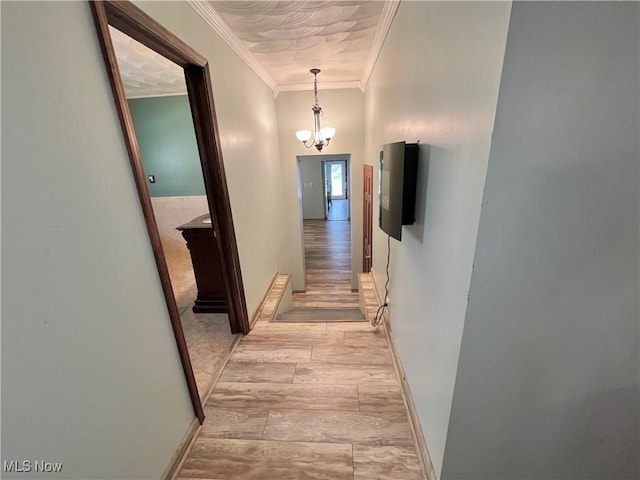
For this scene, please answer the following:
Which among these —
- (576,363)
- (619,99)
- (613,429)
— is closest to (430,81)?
(619,99)

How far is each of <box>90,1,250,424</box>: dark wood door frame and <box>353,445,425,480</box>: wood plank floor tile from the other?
95cm

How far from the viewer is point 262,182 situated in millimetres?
3010

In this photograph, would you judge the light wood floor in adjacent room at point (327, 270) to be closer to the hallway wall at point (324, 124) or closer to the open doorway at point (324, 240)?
the open doorway at point (324, 240)

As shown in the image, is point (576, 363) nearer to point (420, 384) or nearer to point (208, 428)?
point (420, 384)

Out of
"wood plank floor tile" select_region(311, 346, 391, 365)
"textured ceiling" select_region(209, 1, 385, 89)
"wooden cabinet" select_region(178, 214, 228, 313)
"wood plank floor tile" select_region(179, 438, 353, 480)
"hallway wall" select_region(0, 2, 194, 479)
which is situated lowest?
"wood plank floor tile" select_region(179, 438, 353, 480)

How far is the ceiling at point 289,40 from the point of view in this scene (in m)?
1.75

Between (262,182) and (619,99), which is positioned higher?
(619,99)

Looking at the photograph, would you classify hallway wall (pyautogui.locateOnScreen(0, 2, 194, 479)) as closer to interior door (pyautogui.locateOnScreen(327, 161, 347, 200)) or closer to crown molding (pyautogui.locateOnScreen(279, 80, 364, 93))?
crown molding (pyautogui.locateOnScreen(279, 80, 364, 93))

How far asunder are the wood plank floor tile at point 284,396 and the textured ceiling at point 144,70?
8.52 ft


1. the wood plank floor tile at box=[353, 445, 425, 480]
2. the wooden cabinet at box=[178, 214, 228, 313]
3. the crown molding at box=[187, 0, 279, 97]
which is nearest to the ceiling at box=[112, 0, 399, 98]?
the crown molding at box=[187, 0, 279, 97]

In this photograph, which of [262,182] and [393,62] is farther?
[262,182]

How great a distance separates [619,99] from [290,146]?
3808 mm

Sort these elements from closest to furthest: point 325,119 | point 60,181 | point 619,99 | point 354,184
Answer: point 619,99, point 60,181, point 325,119, point 354,184

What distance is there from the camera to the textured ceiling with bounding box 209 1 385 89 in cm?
175
